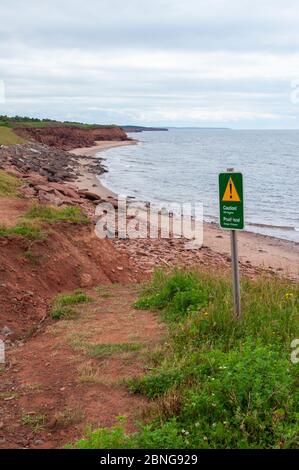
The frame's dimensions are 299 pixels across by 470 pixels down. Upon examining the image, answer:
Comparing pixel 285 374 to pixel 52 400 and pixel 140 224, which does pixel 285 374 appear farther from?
pixel 140 224

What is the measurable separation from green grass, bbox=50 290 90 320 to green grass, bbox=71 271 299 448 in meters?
1.45

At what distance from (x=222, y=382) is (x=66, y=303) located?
4.15 meters

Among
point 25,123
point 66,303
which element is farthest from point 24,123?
point 66,303

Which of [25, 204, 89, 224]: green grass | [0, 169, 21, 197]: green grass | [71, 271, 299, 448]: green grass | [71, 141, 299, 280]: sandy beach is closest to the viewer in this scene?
[71, 271, 299, 448]: green grass

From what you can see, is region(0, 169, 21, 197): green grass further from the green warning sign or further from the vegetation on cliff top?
the vegetation on cliff top

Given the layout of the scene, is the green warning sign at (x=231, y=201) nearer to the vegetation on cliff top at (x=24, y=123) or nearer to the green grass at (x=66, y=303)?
the green grass at (x=66, y=303)

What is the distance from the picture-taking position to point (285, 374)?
4.30m

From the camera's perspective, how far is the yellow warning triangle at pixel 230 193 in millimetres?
5555

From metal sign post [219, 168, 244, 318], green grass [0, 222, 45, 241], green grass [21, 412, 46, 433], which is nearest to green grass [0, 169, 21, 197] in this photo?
green grass [0, 222, 45, 241]

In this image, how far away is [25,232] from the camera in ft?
34.1

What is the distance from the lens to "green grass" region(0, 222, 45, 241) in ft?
33.5

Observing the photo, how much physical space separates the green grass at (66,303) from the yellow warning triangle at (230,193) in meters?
2.96

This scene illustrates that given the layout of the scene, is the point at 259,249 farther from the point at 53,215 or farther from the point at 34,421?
the point at 34,421

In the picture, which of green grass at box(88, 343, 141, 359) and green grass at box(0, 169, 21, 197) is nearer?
green grass at box(88, 343, 141, 359)
